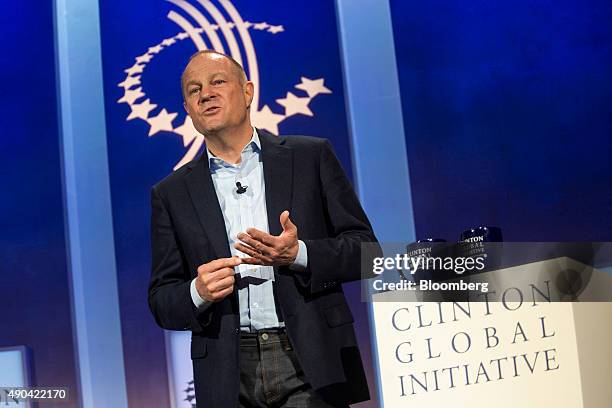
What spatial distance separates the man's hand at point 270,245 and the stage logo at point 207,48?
2.37 meters

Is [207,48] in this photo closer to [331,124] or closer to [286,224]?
[331,124]

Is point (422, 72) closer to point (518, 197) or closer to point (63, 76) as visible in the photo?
point (518, 197)

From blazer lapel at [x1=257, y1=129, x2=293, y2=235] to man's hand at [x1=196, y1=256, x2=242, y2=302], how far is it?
0.23 m

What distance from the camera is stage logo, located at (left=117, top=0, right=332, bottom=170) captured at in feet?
15.2

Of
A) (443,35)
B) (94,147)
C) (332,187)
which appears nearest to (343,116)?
(443,35)

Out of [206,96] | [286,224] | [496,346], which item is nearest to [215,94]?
[206,96]

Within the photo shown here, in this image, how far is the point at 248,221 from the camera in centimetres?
254

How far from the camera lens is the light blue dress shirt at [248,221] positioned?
7.96ft

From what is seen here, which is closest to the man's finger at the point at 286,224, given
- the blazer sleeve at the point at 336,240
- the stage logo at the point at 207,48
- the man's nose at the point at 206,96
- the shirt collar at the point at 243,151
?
the blazer sleeve at the point at 336,240

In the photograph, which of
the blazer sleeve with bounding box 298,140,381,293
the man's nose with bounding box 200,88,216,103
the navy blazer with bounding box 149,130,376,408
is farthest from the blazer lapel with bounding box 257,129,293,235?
the man's nose with bounding box 200,88,216,103

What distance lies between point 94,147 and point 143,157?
0.28m

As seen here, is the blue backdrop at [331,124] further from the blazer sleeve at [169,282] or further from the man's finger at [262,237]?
the man's finger at [262,237]

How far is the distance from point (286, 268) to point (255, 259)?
0.20 m

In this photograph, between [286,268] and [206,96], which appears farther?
[206,96]
